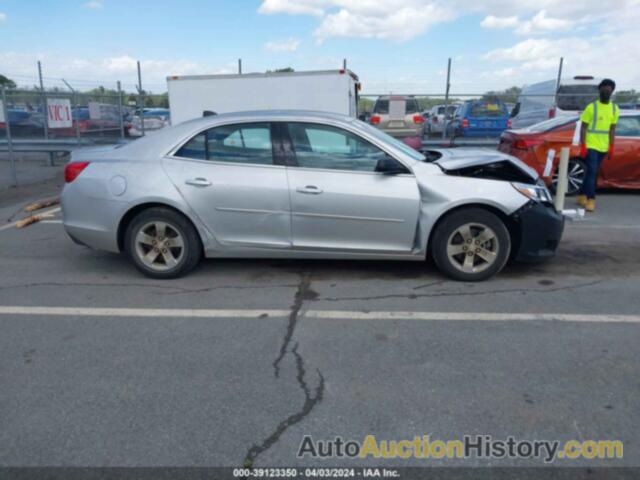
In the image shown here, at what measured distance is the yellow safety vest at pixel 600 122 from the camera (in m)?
7.75

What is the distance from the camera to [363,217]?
477 centimetres

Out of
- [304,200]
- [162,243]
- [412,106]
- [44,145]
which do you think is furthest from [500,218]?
[44,145]

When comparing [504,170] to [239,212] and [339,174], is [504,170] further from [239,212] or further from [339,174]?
[239,212]

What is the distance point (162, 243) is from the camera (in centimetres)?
500

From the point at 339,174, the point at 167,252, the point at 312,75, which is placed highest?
the point at 312,75

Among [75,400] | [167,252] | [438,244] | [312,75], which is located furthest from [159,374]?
[312,75]

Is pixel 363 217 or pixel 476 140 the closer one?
pixel 363 217

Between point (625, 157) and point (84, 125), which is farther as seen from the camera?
point (84, 125)

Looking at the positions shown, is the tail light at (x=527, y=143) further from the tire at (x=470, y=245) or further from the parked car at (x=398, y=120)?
the parked car at (x=398, y=120)

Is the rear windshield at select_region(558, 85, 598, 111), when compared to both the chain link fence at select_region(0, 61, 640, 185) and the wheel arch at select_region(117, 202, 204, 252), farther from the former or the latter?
the wheel arch at select_region(117, 202, 204, 252)

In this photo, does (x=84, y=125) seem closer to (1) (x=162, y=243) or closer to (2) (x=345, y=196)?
(1) (x=162, y=243)

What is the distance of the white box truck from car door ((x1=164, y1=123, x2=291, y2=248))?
7211 millimetres

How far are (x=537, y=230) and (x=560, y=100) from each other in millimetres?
A: 12002

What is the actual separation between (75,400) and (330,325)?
180 cm
